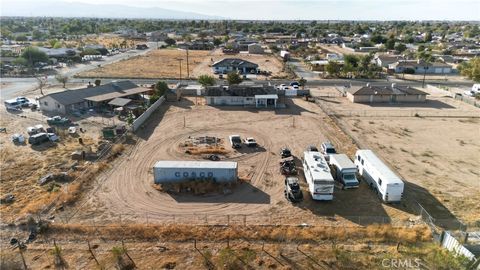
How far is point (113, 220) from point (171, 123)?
17.9 metres

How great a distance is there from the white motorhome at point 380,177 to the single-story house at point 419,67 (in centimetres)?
4981

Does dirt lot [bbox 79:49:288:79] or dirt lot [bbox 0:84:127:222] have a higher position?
dirt lot [bbox 79:49:288:79]

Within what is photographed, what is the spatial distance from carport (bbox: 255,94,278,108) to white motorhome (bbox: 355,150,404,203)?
18.7m

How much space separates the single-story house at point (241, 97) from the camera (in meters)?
43.4

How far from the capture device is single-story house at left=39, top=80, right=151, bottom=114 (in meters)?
39.5

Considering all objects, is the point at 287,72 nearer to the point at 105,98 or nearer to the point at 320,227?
the point at 105,98

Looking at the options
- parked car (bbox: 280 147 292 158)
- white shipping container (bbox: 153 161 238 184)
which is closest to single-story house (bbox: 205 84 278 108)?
parked car (bbox: 280 147 292 158)

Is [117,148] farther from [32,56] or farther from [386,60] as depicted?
[386,60]

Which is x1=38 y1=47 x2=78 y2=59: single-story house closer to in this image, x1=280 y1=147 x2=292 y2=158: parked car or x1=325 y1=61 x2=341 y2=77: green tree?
x1=325 y1=61 x2=341 y2=77: green tree

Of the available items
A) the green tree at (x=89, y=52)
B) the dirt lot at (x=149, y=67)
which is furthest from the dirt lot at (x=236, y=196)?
the green tree at (x=89, y=52)

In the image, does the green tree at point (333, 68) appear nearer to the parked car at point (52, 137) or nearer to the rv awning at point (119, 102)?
the rv awning at point (119, 102)

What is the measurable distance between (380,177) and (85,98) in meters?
34.0

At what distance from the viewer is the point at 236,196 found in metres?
22.1

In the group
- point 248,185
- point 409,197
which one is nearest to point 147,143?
point 248,185
